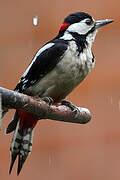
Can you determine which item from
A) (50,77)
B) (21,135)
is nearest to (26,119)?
(21,135)

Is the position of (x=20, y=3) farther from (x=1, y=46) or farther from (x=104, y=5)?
(x=104, y=5)

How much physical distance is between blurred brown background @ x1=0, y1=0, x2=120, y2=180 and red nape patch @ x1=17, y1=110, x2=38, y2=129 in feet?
2.78

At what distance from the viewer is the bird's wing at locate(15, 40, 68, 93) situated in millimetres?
2377

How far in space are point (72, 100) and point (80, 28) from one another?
0.87 m

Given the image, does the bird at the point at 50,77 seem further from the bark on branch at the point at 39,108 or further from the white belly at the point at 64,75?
the bark on branch at the point at 39,108

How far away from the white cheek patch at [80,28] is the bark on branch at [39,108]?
46 cm

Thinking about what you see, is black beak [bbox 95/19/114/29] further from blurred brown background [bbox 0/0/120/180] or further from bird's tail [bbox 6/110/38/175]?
blurred brown background [bbox 0/0/120/180]

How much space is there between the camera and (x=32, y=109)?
193cm

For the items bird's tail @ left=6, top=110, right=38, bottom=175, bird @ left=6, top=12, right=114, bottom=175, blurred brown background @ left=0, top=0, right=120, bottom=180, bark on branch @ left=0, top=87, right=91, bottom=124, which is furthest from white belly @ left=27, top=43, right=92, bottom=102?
blurred brown background @ left=0, top=0, right=120, bottom=180

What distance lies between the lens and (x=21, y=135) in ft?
8.04

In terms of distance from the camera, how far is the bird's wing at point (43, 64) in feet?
7.80

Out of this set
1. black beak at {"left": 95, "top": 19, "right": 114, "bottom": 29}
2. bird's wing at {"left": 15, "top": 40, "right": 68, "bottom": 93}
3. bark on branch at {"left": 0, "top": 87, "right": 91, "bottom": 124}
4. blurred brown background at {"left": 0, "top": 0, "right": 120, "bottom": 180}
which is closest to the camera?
bark on branch at {"left": 0, "top": 87, "right": 91, "bottom": 124}

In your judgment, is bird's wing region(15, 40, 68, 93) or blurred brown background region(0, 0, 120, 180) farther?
blurred brown background region(0, 0, 120, 180)

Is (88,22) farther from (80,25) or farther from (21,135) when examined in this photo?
(21,135)
